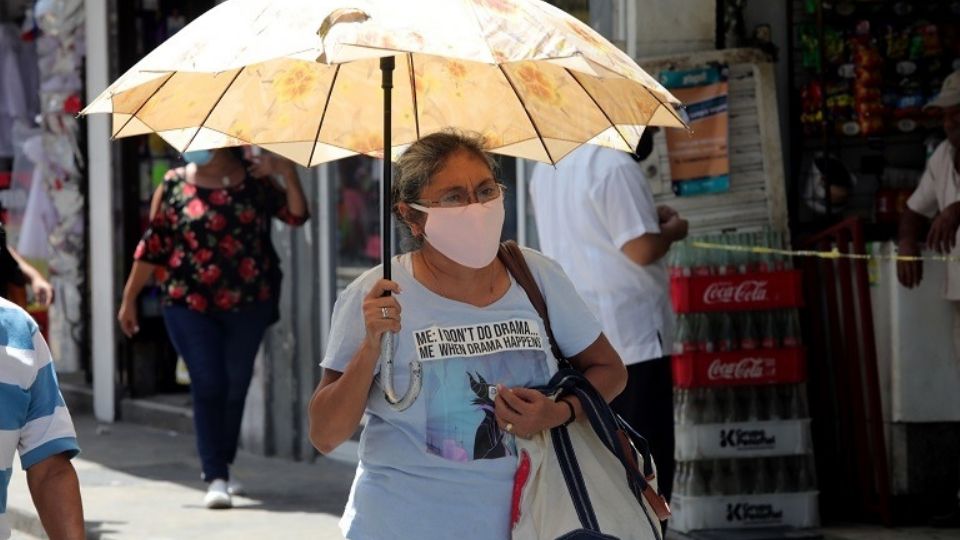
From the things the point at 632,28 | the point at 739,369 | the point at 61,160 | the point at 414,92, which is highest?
the point at 632,28

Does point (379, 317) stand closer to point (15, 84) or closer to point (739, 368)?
point (739, 368)

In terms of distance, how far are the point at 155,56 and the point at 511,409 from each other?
1.08 meters

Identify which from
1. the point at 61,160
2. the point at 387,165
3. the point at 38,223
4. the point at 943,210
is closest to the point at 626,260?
the point at 943,210

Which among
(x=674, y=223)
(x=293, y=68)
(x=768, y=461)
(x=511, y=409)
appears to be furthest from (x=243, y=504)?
(x=511, y=409)

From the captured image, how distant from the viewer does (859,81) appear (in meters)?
8.30

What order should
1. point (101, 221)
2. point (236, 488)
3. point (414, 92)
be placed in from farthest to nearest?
1. point (101, 221)
2. point (236, 488)
3. point (414, 92)

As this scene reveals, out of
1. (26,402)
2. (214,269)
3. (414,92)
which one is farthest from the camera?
(214,269)

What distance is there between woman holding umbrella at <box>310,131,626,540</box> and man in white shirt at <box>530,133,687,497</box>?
7.37ft

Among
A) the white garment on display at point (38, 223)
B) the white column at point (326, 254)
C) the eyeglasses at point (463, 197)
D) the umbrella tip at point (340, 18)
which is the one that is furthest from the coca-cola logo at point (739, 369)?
the white garment on display at point (38, 223)

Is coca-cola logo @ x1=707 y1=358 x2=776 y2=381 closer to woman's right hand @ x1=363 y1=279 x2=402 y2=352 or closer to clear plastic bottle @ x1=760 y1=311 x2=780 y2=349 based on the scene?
clear plastic bottle @ x1=760 y1=311 x2=780 y2=349

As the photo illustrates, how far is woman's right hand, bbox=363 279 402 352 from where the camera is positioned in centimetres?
381

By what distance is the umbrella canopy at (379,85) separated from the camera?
3.70m

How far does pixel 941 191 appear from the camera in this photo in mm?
7676

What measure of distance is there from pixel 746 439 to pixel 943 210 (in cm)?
125
